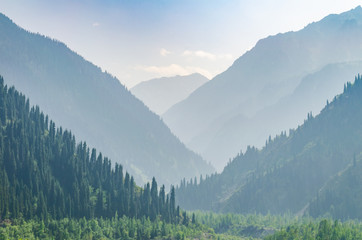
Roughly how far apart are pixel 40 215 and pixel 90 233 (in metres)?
18.2

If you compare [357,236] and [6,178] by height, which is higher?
[6,178]

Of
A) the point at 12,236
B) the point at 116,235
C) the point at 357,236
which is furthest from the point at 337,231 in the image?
the point at 12,236

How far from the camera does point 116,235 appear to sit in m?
198

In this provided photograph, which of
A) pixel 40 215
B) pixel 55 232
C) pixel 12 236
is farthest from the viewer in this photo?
pixel 40 215

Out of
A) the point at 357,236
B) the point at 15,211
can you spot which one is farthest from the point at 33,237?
the point at 357,236

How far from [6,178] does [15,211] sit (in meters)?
15.5

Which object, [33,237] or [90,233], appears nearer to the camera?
[33,237]

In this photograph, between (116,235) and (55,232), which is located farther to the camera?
(116,235)

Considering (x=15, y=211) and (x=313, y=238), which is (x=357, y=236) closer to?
(x=313, y=238)

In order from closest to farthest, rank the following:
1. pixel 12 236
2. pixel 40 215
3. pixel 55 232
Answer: pixel 12 236 < pixel 55 232 < pixel 40 215

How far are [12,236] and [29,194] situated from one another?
33.7m

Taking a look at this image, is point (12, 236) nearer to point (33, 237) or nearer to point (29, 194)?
point (33, 237)

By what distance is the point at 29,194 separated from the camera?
195 meters

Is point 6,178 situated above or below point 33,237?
above
